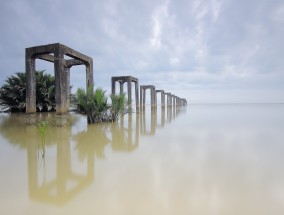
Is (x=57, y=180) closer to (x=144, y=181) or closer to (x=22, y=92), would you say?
(x=144, y=181)

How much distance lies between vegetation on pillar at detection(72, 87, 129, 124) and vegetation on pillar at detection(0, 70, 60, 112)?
8636mm

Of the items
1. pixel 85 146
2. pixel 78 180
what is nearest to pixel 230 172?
pixel 78 180

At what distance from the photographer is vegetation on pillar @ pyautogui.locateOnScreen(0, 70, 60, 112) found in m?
14.8

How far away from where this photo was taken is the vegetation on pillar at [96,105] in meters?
7.59

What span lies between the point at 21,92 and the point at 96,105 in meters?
10.3

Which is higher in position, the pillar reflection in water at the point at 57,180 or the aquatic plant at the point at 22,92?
the aquatic plant at the point at 22,92

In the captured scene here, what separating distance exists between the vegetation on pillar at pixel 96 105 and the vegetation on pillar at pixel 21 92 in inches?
340

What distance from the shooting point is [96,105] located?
774 centimetres

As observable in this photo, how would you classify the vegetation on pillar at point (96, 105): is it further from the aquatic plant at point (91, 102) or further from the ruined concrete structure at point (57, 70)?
the ruined concrete structure at point (57, 70)

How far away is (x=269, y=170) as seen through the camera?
8.12 feet

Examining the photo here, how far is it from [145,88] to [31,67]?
49.1 feet

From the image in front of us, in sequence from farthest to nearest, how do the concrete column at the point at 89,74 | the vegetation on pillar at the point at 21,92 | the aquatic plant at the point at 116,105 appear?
1. the vegetation on pillar at the point at 21,92
2. the concrete column at the point at 89,74
3. the aquatic plant at the point at 116,105

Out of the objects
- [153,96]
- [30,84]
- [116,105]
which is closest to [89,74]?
[116,105]

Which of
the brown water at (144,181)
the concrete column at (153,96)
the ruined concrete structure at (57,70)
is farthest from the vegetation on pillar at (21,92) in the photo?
the brown water at (144,181)
